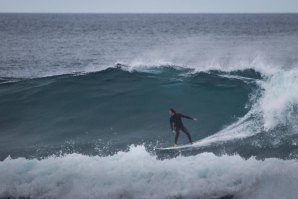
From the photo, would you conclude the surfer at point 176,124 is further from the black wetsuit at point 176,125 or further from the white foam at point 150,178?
the white foam at point 150,178

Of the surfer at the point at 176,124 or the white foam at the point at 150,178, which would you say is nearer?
the white foam at the point at 150,178

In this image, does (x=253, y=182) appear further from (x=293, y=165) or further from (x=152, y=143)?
(x=152, y=143)

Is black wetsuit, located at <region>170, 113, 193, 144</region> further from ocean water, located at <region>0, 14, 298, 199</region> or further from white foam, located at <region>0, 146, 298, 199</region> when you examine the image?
white foam, located at <region>0, 146, 298, 199</region>

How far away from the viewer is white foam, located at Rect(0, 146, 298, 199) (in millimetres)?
10016

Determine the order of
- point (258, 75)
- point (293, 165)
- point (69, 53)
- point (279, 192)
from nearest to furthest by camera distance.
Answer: point (279, 192) < point (293, 165) < point (258, 75) < point (69, 53)

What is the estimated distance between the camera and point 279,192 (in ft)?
32.2

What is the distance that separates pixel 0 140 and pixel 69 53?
3255cm

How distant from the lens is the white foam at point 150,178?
10.0m

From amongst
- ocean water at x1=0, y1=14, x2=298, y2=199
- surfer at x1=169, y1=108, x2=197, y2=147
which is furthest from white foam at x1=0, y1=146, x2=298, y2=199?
surfer at x1=169, y1=108, x2=197, y2=147

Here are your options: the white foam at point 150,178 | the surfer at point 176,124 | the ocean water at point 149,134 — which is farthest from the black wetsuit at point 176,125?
the white foam at point 150,178

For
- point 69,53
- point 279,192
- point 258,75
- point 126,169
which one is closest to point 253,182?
point 279,192

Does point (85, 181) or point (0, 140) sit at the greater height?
point (0, 140)

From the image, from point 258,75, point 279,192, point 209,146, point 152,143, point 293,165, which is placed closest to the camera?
point 279,192

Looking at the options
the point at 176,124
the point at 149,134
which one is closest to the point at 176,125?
the point at 176,124
